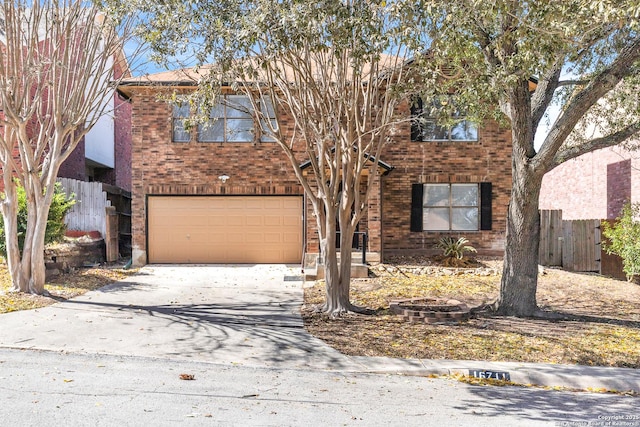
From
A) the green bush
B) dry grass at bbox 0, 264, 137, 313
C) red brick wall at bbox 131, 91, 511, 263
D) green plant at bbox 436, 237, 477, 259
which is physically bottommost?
dry grass at bbox 0, 264, 137, 313

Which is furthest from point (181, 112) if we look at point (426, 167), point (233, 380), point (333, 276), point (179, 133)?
point (233, 380)

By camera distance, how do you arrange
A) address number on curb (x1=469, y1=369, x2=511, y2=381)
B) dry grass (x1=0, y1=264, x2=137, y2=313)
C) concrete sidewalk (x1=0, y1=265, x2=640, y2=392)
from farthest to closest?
dry grass (x1=0, y1=264, x2=137, y2=313), concrete sidewalk (x1=0, y1=265, x2=640, y2=392), address number on curb (x1=469, y1=369, x2=511, y2=381)

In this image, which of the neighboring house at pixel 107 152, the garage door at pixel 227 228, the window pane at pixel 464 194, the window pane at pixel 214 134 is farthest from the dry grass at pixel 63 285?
the window pane at pixel 464 194

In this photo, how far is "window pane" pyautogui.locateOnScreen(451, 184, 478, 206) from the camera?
56.5 feet

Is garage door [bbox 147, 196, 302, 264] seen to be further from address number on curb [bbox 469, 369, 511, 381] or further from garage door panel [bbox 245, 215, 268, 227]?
address number on curb [bbox 469, 369, 511, 381]

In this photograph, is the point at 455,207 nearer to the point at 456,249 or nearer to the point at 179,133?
the point at 456,249

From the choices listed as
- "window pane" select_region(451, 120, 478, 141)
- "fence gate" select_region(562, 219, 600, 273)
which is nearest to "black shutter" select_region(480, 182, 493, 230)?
"window pane" select_region(451, 120, 478, 141)

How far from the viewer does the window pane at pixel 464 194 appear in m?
17.2

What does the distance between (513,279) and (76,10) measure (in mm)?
9583

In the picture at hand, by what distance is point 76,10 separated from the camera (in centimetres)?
1109

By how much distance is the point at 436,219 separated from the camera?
17203mm

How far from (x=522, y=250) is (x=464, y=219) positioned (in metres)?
7.46

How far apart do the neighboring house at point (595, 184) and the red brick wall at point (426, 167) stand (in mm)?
4321

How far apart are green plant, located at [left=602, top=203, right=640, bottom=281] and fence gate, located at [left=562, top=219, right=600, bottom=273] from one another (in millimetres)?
1230
